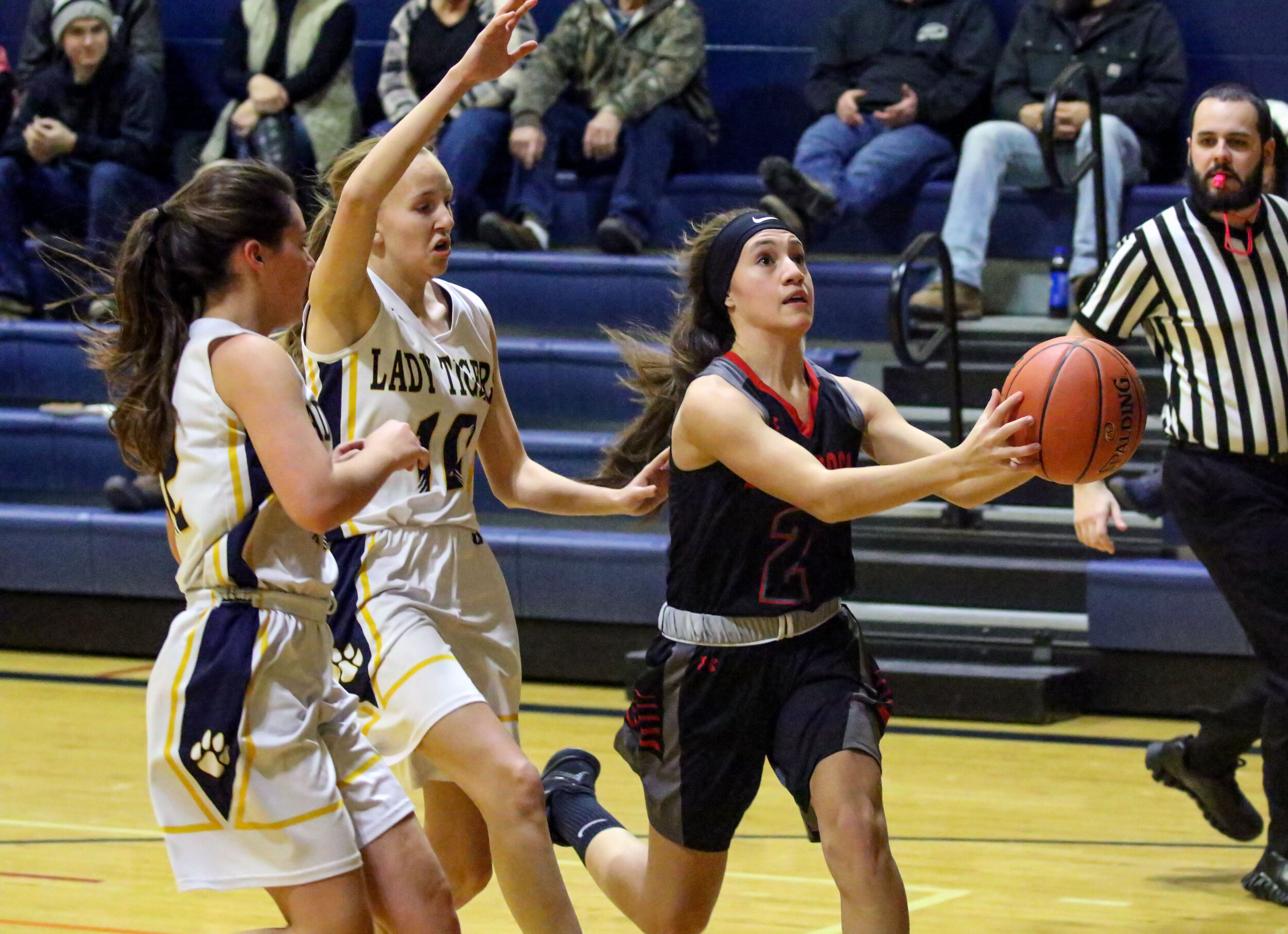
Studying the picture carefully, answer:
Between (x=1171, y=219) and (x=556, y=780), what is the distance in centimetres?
204

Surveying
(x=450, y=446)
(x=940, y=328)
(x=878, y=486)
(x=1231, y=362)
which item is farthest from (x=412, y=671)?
(x=940, y=328)

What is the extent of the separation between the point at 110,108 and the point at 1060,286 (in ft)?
16.0

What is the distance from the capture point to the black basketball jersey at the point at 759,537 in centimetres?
330

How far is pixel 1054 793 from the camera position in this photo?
18.1ft

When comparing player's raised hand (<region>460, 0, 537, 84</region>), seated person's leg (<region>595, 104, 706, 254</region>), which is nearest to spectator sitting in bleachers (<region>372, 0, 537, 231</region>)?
seated person's leg (<region>595, 104, 706, 254</region>)

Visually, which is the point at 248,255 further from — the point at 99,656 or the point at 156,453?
the point at 99,656

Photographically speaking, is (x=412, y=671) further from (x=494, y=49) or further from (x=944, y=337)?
(x=944, y=337)

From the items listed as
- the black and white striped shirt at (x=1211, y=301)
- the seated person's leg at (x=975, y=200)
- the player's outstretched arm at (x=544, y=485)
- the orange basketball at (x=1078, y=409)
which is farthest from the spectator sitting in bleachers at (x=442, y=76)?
the orange basketball at (x=1078, y=409)

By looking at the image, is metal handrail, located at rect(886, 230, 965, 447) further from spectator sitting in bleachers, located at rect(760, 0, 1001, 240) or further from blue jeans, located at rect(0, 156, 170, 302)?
blue jeans, located at rect(0, 156, 170, 302)

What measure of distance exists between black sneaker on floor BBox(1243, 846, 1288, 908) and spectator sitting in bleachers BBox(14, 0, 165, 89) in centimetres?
714

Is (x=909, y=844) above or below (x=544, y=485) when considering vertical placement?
below

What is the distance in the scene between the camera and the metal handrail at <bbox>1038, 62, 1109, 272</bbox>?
24.0 feet

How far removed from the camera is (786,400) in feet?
11.1

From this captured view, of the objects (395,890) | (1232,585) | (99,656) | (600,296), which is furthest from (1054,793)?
(99,656)
